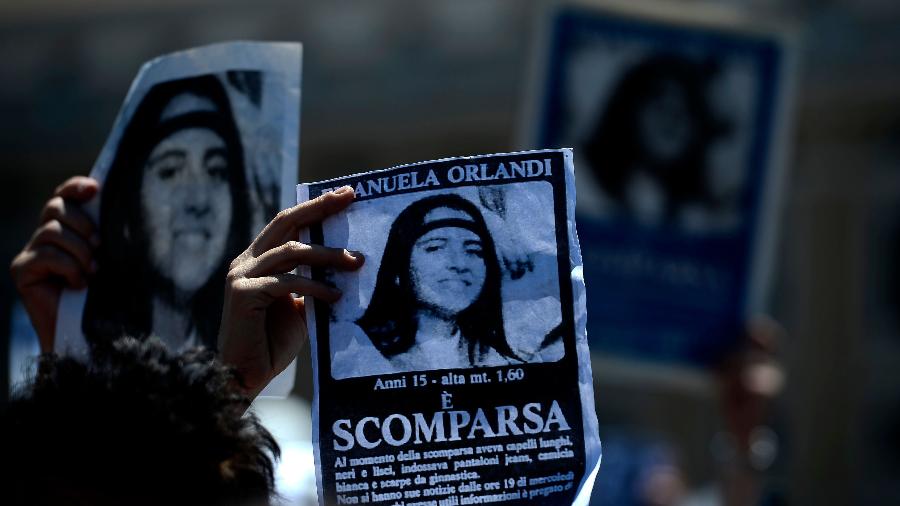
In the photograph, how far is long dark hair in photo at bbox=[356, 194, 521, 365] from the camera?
1.88 m

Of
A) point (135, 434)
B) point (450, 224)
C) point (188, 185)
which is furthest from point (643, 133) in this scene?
point (135, 434)

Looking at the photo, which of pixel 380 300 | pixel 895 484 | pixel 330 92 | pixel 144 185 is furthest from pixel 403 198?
pixel 330 92

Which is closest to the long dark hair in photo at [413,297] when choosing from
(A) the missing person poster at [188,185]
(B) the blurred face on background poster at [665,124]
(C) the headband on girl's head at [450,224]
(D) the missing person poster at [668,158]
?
(C) the headband on girl's head at [450,224]

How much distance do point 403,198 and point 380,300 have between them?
12cm

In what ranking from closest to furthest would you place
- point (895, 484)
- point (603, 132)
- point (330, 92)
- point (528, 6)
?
point (603, 132), point (895, 484), point (528, 6), point (330, 92)

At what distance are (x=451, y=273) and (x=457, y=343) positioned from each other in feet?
0.26

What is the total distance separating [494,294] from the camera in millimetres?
1886

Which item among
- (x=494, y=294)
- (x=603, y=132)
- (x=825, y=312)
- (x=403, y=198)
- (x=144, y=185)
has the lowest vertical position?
(x=494, y=294)

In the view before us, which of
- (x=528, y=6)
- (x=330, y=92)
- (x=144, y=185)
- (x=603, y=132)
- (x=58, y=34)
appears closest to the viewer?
(x=144, y=185)

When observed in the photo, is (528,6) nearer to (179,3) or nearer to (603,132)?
(179,3)

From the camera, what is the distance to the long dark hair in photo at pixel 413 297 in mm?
1878

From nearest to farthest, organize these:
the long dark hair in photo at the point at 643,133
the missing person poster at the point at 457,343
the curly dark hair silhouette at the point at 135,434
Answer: the curly dark hair silhouette at the point at 135,434, the missing person poster at the point at 457,343, the long dark hair in photo at the point at 643,133

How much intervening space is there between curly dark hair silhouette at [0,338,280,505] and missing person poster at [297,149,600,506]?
221 millimetres

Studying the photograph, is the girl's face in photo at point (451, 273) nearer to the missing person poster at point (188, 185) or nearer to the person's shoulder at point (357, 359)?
the person's shoulder at point (357, 359)
